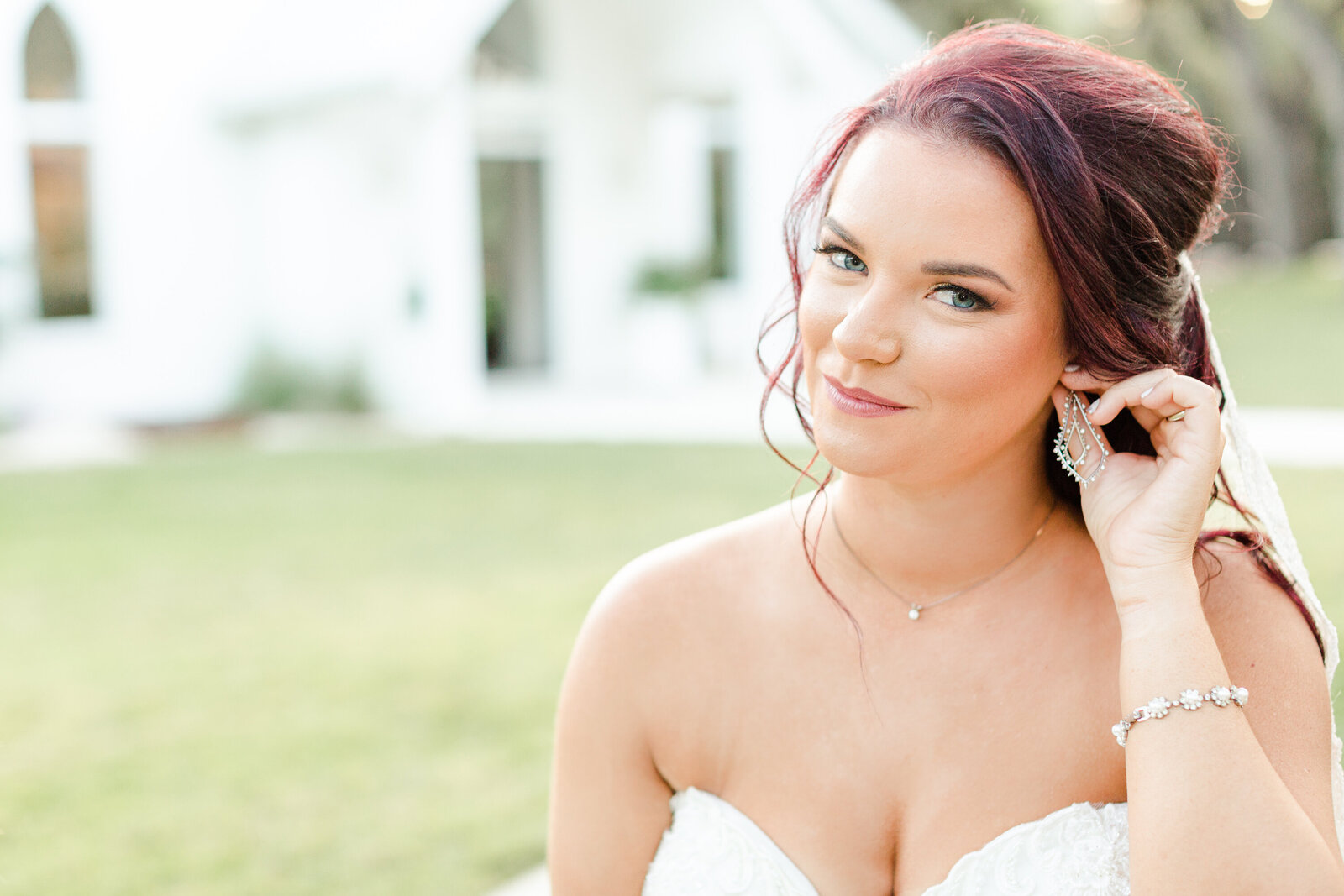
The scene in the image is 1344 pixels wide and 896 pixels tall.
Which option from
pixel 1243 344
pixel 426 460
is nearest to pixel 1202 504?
pixel 426 460

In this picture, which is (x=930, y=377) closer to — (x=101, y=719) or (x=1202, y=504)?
(x=1202, y=504)

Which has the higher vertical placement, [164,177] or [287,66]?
[287,66]

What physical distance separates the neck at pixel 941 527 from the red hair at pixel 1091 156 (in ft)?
0.87

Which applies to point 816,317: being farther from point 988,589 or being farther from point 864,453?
point 988,589

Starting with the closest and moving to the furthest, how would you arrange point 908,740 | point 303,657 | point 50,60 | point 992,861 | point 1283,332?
point 992,861 < point 908,740 < point 303,657 < point 50,60 < point 1283,332

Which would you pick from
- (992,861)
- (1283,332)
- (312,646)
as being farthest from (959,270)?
(1283,332)

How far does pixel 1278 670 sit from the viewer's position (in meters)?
2.07

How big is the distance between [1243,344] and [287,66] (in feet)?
38.3

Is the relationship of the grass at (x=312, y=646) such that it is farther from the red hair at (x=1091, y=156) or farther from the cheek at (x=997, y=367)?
the cheek at (x=997, y=367)

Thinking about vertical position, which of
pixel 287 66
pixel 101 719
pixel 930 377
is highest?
pixel 287 66

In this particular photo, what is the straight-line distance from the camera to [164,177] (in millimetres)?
13914

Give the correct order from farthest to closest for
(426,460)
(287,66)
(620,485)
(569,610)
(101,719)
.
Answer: (287,66), (426,460), (620,485), (569,610), (101,719)

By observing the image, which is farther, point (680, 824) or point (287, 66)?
point (287, 66)

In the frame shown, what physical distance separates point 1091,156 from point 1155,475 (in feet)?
1.67
